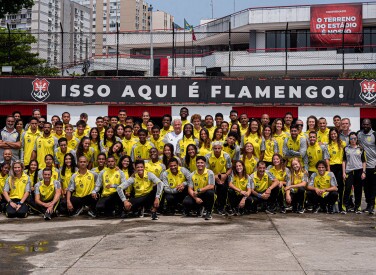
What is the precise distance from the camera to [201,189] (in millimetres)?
10328

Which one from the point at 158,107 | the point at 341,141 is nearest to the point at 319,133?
the point at 341,141

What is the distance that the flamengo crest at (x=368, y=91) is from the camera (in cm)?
1764

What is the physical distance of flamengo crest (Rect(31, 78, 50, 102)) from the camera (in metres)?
18.1

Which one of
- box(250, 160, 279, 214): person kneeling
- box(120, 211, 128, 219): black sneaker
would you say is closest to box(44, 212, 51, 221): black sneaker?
box(120, 211, 128, 219): black sneaker

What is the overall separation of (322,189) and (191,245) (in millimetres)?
4419

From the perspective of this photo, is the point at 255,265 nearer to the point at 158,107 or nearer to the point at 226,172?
the point at 226,172

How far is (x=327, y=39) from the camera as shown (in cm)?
4066

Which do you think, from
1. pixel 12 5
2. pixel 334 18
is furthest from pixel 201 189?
pixel 334 18

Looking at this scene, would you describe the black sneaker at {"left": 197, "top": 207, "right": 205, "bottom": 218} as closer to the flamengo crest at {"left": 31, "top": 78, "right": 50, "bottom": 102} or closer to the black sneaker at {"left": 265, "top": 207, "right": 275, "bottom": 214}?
the black sneaker at {"left": 265, "top": 207, "right": 275, "bottom": 214}

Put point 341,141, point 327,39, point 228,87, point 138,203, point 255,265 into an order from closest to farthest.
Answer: point 255,265, point 138,203, point 341,141, point 228,87, point 327,39

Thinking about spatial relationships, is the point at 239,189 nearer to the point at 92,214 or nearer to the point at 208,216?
the point at 208,216

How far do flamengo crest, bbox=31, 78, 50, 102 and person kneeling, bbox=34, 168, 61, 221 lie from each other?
8183 millimetres

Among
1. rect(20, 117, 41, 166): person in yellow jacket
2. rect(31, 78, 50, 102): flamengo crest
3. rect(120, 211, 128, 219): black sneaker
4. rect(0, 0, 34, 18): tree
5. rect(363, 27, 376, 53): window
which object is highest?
rect(363, 27, 376, 53): window

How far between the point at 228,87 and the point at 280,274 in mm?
12628
